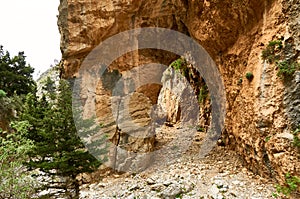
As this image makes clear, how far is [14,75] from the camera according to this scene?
52.7 feet

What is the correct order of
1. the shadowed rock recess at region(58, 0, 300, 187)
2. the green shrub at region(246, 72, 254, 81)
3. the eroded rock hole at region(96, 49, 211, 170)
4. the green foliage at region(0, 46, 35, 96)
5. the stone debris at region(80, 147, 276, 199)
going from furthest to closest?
the green foliage at region(0, 46, 35, 96) < the eroded rock hole at region(96, 49, 211, 170) < the green shrub at region(246, 72, 254, 81) < the stone debris at region(80, 147, 276, 199) < the shadowed rock recess at region(58, 0, 300, 187)

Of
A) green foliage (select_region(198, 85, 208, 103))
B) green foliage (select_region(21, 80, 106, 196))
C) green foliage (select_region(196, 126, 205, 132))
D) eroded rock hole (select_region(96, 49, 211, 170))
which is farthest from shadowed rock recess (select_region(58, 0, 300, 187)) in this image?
green foliage (select_region(196, 126, 205, 132))

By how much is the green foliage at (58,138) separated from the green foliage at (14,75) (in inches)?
364

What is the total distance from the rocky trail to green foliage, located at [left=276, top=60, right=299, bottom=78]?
3.63 meters

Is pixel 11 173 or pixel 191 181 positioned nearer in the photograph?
pixel 11 173

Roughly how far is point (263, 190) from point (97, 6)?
37.9 feet

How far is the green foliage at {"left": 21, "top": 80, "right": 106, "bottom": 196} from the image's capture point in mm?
7777

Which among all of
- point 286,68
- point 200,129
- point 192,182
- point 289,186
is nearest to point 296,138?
point 289,186

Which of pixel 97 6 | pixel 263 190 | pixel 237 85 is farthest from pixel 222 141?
pixel 97 6

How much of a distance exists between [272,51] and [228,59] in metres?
3.03

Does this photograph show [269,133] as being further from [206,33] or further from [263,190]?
[206,33]

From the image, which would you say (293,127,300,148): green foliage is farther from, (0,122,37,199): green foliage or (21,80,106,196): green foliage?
(0,122,37,199): green foliage

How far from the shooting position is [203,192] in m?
8.35

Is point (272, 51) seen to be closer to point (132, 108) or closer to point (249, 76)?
point (249, 76)
